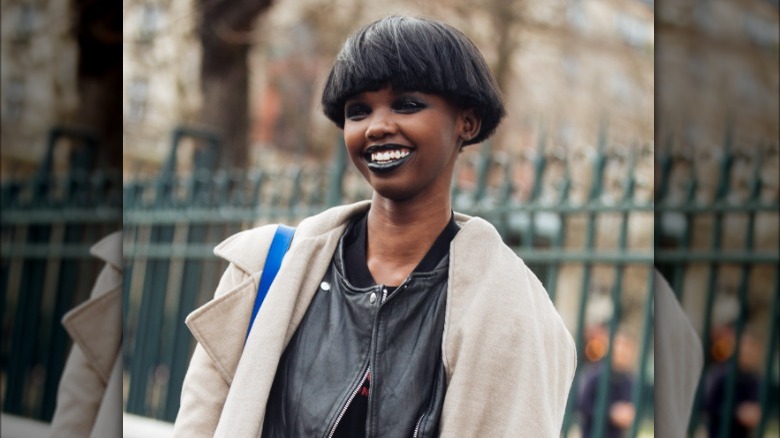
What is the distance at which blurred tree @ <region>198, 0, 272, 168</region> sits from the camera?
6.19m

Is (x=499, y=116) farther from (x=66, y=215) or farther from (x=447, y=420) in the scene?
(x=66, y=215)

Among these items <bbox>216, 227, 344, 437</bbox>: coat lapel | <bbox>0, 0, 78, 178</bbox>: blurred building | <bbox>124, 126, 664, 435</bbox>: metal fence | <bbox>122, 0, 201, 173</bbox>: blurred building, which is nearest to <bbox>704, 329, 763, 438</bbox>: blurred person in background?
<bbox>216, 227, 344, 437</bbox>: coat lapel

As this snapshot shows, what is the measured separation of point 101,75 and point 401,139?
2.33 ft

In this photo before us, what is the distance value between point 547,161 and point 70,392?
1831 millimetres

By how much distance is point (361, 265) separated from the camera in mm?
1535

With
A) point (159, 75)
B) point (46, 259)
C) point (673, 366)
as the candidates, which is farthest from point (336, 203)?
point (159, 75)

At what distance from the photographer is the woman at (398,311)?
140cm

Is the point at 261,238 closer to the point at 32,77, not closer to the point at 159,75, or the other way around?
the point at 32,77

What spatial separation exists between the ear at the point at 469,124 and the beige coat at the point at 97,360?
0.65 m

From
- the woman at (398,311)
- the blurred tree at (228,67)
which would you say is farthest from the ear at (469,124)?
the blurred tree at (228,67)

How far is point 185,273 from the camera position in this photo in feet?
13.2

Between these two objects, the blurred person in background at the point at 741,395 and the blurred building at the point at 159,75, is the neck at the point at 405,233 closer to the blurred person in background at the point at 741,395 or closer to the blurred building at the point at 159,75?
the blurred person in background at the point at 741,395

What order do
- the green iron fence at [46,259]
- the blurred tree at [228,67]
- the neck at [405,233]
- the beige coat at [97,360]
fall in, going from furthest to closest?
the blurred tree at [228,67] < the green iron fence at [46,259] < the beige coat at [97,360] < the neck at [405,233]

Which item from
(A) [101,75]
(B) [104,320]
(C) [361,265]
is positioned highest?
(A) [101,75]
